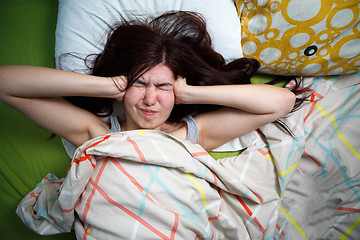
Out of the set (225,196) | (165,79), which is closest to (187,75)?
(165,79)

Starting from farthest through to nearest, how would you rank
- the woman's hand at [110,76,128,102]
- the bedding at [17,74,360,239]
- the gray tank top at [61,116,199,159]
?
the gray tank top at [61,116,199,159] < the woman's hand at [110,76,128,102] < the bedding at [17,74,360,239]

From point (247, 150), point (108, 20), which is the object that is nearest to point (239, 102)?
point (247, 150)

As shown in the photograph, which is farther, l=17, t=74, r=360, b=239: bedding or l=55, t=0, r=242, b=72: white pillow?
l=55, t=0, r=242, b=72: white pillow

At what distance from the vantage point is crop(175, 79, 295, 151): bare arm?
0.86m

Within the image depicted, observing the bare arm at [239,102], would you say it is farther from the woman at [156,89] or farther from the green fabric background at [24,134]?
the green fabric background at [24,134]

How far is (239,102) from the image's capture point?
859 mm

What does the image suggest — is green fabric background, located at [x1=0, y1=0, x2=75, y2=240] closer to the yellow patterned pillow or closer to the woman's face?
the woman's face

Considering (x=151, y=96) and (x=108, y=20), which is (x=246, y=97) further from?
(x=108, y=20)

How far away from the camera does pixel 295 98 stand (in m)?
0.91

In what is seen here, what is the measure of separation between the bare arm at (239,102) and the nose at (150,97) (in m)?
0.11

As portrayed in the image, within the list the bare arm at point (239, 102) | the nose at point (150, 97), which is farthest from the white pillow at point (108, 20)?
the nose at point (150, 97)

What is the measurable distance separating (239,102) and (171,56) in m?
0.30

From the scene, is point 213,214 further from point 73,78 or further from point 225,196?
point 73,78

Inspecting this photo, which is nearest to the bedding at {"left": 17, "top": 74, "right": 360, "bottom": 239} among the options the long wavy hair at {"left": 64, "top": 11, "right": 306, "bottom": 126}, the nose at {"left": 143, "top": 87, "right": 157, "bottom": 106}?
the nose at {"left": 143, "top": 87, "right": 157, "bottom": 106}
